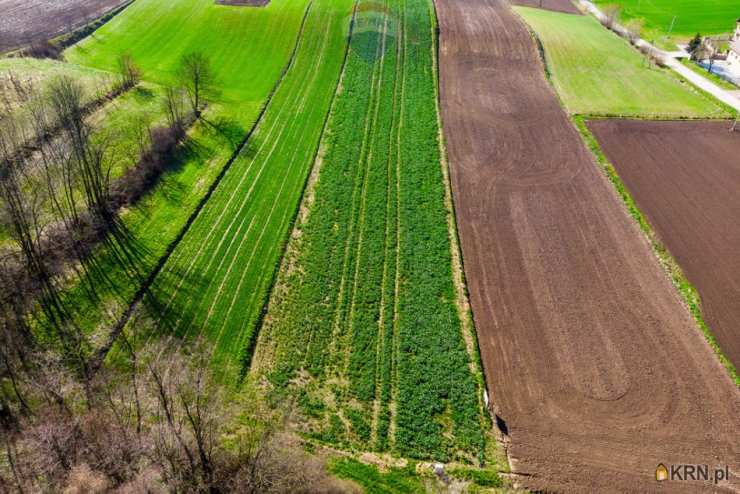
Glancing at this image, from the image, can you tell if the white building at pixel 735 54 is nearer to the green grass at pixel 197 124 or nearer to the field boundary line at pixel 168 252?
the green grass at pixel 197 124

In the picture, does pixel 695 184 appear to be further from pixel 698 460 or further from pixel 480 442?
pixel 480 442

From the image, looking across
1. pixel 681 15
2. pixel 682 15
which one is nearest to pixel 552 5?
pixel 681 15

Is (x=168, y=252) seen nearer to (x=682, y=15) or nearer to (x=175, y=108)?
(x=175, y=108)

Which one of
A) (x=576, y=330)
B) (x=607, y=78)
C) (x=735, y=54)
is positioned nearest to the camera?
(x=576, y=330)

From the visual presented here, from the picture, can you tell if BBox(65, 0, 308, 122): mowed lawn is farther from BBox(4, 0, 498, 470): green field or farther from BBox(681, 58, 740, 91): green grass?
BBox(681, 58, 740, 91): green grass

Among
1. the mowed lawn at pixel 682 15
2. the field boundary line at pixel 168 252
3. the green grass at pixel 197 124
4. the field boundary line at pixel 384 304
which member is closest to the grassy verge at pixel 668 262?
the field boundary line at pixel 384 304

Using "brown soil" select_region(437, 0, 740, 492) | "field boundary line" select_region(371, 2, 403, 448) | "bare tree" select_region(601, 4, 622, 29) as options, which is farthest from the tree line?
"bare tree" select_region(601, 4, 622, 29)

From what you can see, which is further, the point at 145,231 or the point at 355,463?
the point at 145,231

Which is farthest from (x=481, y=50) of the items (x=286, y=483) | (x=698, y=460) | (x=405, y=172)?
(x=286, y=483)
